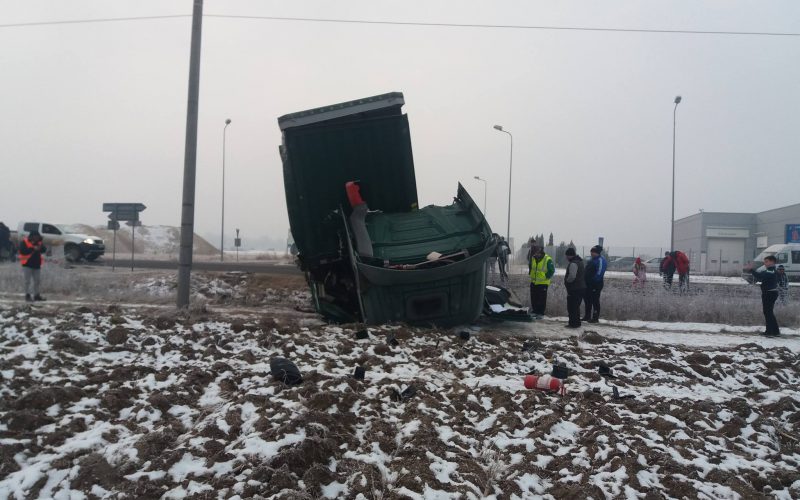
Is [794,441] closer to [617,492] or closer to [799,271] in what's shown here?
[617,492]

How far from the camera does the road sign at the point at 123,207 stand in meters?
20.3

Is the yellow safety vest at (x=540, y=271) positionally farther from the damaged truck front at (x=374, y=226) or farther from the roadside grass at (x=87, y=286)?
the roadside grass at (x=87, y=286)

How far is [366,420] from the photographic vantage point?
5156mm

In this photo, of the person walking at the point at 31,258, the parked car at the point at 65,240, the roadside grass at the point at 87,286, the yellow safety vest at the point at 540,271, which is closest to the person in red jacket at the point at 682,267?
the yellow safety vest at the point at 540,271

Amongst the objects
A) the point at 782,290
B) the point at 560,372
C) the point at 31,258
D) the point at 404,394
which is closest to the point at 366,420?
the point at 404,394

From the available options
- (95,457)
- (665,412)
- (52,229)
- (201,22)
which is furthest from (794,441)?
(52,229)

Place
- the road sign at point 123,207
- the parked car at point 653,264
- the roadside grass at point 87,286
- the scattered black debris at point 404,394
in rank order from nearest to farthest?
the scattered black debris at point 404,394 < the roadside grass at point 87,286 < the road sign at point 123,207 < the parked car at point 653,264

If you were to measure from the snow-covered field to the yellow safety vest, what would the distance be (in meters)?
4.16

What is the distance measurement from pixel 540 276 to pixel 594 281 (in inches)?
43.0

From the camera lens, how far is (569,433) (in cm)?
514

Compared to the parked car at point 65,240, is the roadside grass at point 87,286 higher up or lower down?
lower down

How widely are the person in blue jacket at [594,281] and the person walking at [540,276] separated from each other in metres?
0.75

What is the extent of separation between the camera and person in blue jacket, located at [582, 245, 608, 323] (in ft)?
39.8

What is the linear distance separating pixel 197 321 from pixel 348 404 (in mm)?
4166
